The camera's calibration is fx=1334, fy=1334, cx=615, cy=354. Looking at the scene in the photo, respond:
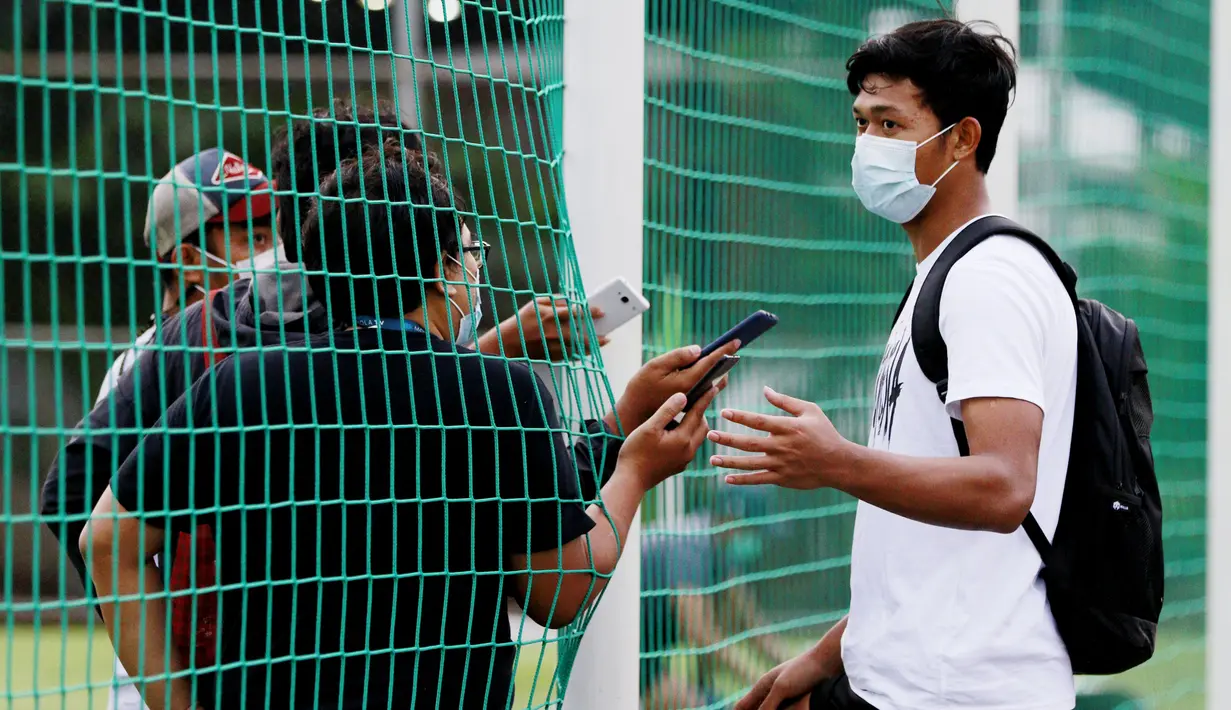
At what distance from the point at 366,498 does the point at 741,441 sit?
0.59 metres

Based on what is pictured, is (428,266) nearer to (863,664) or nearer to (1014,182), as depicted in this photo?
(863,664)

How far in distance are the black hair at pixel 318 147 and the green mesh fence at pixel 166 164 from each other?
19 mm

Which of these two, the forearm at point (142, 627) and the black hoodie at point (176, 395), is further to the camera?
the black hoodie at point (176, 395)

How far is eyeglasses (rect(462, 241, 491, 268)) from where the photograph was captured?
2.25m

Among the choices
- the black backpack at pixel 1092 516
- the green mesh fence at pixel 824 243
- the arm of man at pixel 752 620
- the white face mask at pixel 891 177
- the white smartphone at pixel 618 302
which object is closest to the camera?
the black backpack at pixel 1092 516

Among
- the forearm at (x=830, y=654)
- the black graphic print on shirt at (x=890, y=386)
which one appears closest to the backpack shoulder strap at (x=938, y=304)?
the black graphic print on shirt at (x=890, y=386)

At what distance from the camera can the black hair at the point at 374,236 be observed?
212 cm

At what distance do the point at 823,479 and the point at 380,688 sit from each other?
0.77 meters

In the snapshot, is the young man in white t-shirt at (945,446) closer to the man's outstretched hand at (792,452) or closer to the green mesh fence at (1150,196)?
the man's outstretched hand at (792,452)

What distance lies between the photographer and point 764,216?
331 centimetres

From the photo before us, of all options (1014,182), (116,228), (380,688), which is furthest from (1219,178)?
(116,228)

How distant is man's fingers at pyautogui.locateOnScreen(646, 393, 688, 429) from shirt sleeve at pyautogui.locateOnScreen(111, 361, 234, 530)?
701 millimetres

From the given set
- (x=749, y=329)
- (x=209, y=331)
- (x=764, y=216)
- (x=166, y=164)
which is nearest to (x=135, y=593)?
(x=209, y=331)

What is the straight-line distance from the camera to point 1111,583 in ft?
Answer: 7.04
